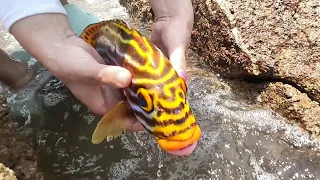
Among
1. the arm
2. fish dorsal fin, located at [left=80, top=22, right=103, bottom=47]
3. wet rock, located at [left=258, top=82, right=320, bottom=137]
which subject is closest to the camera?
fish dorsal fin, located at [left=80, top=22, right=103, bottom=47]

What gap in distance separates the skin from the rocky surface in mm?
871

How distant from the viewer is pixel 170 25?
8.41 ft

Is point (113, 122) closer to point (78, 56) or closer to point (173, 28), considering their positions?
point (78, 56)

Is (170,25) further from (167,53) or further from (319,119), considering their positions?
(319,119)

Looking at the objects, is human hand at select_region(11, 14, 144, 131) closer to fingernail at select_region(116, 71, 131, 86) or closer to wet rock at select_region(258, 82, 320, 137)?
fingernail at select_region(116, 71, 131, 86)

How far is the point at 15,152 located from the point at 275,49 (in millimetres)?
1746

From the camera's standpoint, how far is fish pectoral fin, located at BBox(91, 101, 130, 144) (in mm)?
2203

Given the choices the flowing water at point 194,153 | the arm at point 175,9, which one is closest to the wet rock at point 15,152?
the flowing water at point 194,153

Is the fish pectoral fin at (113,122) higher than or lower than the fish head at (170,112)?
lower

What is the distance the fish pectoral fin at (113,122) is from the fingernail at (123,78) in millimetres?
202

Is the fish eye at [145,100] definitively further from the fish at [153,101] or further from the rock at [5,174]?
the rock at [5,174]

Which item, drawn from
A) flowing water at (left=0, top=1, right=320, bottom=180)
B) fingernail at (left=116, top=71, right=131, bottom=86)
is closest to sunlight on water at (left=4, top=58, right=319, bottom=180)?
flowing water at (left=0, top=1, right=320, bottom=180)

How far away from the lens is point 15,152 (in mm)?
2410

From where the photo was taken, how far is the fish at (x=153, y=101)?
1.95 metres
